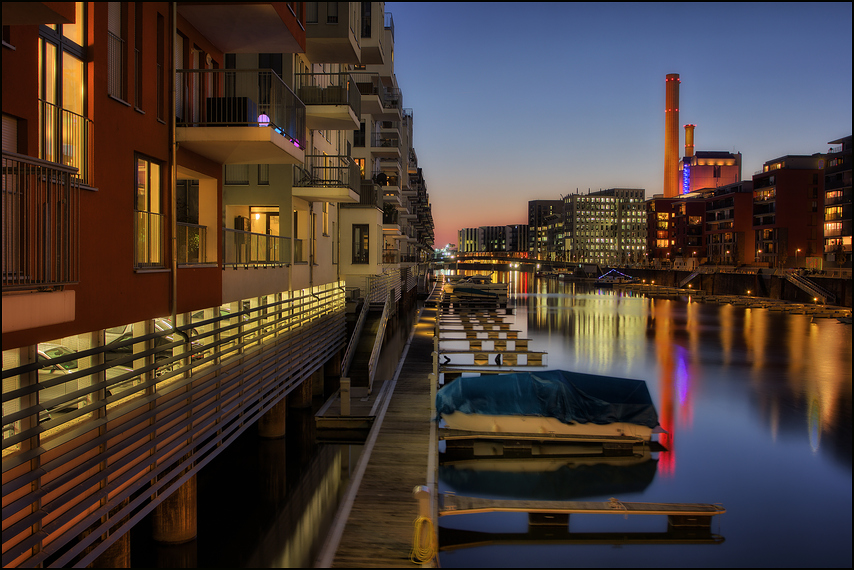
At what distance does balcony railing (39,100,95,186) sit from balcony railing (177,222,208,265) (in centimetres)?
285

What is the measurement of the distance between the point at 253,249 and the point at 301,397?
952 centimetres

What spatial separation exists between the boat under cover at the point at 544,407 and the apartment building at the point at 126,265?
509cm

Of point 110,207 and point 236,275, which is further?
point 236,275

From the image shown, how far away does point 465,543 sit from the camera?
1297 centimetres

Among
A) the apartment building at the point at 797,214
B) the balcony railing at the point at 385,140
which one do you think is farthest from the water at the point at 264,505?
the apartment building at the point at 797,214

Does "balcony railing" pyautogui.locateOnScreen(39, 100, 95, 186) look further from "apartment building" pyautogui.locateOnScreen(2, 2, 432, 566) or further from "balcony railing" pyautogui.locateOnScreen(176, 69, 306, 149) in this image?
"balcony railing" pyautogui.locateOnScreen(176, 69, 306, 149)

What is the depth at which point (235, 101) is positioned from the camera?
11.7m

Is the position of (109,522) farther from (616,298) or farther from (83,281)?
(616,298)

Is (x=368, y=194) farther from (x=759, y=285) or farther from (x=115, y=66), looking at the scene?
(x=759, y=285)

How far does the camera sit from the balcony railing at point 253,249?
12641 millimetres

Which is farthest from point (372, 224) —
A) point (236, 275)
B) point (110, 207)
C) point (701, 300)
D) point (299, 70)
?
point (701, 300)

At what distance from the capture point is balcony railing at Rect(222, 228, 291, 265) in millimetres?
12641

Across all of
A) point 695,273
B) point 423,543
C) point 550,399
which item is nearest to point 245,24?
→ point 423,543

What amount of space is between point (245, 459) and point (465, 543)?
752 cm
